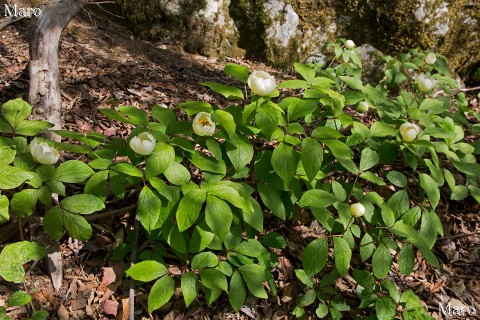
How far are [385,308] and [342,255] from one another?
13.5 inches

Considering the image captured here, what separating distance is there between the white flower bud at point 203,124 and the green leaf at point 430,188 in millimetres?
1178

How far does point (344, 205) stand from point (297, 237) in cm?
60

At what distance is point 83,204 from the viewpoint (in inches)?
66.2

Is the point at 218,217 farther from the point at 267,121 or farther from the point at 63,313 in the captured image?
the point at 63,313

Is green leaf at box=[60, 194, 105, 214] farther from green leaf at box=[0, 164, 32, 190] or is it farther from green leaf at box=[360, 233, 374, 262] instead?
green leaf at box=[360, 233, 374, 262]

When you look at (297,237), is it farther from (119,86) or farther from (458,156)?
(119,86)

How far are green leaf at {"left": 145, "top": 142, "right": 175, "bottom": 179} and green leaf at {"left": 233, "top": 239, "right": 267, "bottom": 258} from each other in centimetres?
55

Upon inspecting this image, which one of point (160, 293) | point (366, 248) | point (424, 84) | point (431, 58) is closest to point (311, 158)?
point (366, 248)

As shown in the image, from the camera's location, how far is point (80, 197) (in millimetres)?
1700

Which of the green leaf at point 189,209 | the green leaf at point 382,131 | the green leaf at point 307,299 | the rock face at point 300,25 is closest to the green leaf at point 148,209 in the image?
the green leaf at point 189,209

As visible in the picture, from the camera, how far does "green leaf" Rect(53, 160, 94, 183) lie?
1714 mm

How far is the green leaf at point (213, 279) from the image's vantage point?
1.79 metres

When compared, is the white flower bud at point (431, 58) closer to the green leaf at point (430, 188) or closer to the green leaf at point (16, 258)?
the green leaf at point (430, 188)

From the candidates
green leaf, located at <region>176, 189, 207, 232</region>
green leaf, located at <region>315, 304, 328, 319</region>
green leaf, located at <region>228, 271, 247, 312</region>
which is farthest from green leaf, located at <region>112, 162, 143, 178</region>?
green leaf, located at <region>315, 304, 328, 319</region>
